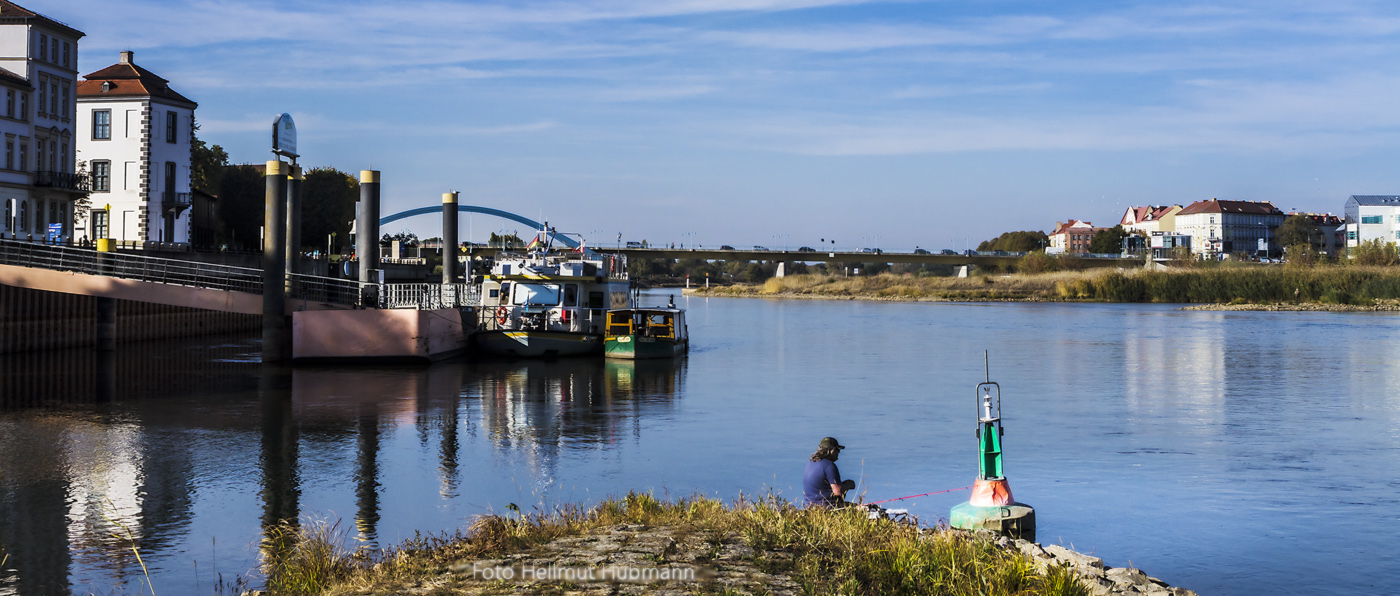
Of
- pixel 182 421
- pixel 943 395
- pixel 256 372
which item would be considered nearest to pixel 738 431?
pixel 943 395

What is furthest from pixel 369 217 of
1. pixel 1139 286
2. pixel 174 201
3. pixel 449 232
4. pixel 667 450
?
pixel 1139 286

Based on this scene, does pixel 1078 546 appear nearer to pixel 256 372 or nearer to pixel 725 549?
pixel 725 549

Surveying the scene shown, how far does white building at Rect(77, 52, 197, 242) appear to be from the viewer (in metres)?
60.5

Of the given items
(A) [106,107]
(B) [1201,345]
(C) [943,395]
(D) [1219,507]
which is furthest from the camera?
(A) [106,107]

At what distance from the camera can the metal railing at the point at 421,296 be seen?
3944 centimetres

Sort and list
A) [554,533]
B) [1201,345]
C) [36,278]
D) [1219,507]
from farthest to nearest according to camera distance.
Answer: [1201,345], [36,278], [1219,507], [554,533]

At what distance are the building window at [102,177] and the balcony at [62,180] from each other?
7.77 m

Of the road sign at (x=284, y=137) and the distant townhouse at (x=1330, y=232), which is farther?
the distant townhouse at (x=1330, y=232)

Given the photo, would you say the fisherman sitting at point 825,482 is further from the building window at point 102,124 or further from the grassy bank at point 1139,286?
the grassy bank at point 1139,286

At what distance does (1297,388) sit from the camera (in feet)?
111

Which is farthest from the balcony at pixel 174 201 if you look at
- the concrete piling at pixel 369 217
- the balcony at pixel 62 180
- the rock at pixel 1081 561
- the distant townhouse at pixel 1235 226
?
the distant townhouse at pixel 1235 226

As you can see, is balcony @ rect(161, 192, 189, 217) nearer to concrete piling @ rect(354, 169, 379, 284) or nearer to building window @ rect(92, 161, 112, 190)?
building window @ rect(92, 161, 112, 190)

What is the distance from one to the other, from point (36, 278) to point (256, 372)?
6.69m

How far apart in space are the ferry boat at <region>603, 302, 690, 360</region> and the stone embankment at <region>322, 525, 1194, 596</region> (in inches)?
1160
